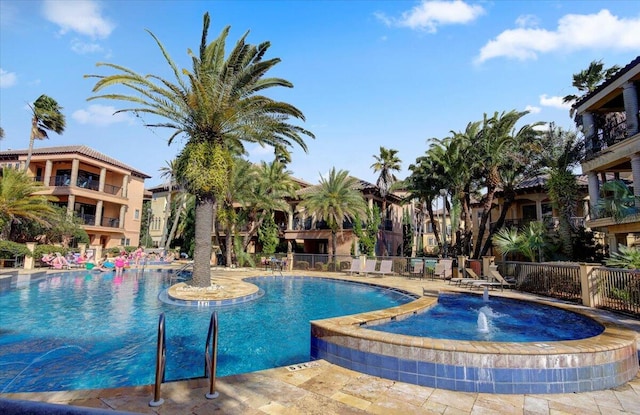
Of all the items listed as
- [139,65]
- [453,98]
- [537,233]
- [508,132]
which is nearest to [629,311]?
[537,233]

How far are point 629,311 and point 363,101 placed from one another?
43.0 ft

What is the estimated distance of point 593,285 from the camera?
10570 mm

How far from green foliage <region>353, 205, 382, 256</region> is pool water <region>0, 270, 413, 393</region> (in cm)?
1322

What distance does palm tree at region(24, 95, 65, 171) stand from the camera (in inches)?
1155

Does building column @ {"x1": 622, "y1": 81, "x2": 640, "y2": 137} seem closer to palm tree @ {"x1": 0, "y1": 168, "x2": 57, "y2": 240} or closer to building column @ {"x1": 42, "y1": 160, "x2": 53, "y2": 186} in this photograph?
palm tree @ {"x1": 0, "y1": 168, "x2": 57, "y2": 240}

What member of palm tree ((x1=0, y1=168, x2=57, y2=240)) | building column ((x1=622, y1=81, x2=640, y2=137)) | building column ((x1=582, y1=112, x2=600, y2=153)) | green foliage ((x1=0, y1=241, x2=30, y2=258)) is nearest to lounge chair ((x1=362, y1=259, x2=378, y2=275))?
building column ((x1=582, y1=112, x2=600, y2=153))

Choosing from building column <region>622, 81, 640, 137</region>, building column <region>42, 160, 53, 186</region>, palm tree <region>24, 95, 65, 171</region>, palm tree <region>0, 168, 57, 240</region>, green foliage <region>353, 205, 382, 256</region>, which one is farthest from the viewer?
building column <region>42, 160, 53, 186</region>

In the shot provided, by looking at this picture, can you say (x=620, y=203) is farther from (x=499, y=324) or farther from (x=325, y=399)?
(x=325, y=399)

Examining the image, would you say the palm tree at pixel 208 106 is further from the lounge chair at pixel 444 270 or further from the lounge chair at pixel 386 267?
the lounge chair at pixel 444 270

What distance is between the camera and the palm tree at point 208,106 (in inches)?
514

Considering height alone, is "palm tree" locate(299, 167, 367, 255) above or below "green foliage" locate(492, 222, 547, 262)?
above

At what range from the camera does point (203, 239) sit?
14359mm

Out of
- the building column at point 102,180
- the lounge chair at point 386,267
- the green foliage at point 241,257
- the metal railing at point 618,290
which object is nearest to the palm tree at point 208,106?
the lounge chair at point 386,267

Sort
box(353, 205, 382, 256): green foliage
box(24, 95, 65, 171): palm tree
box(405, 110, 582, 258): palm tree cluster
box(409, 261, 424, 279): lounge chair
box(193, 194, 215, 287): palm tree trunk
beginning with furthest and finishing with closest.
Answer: box(24, 95, 65, 171): palm tree
box(353, 205, 382, 256): green foliage
box(405, 110, 582, 258): palm tree cluster
box(409, 261, 424, 279): lounge chair
box(193, 194, 215, 287): palm tree trunk
